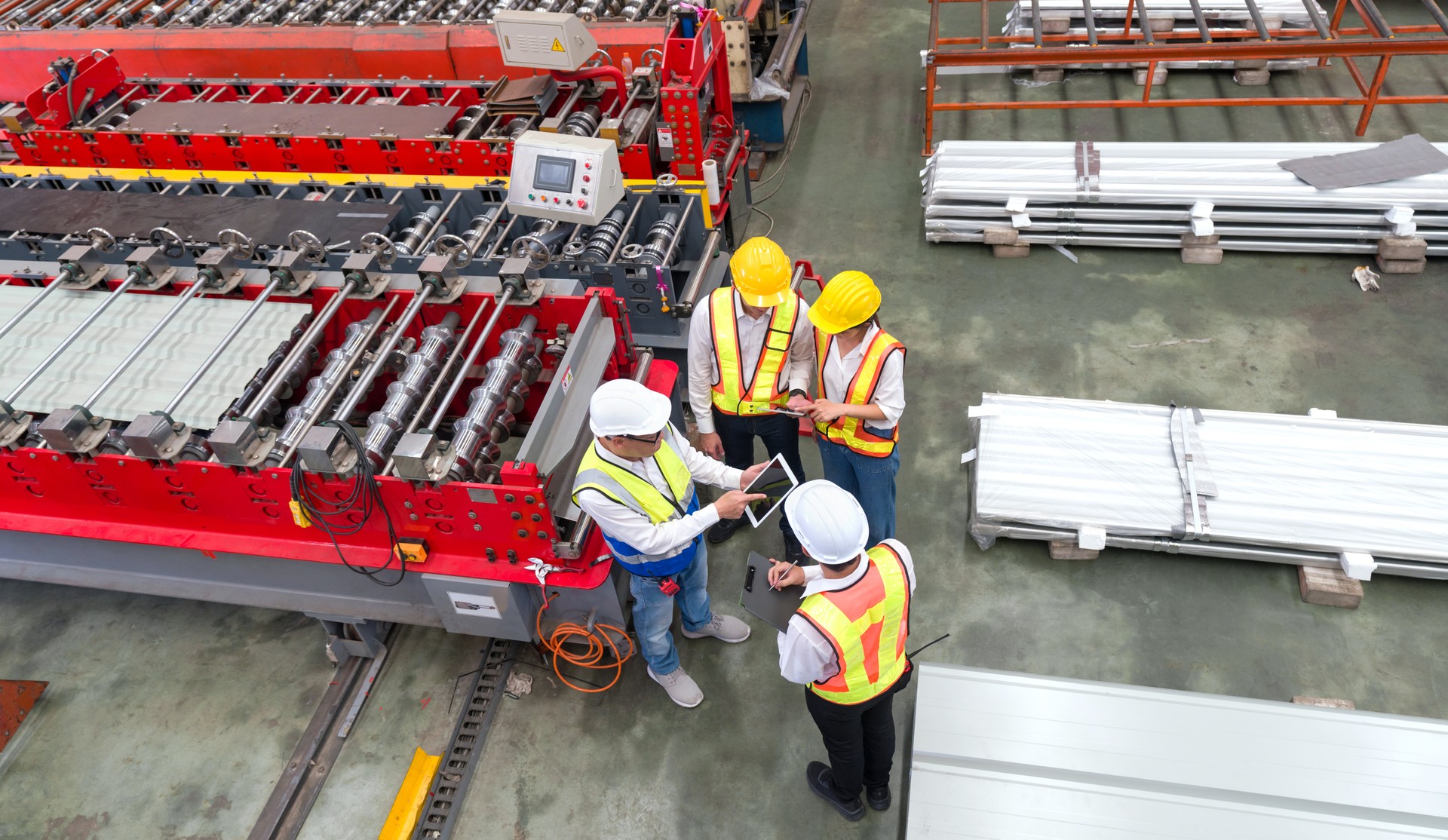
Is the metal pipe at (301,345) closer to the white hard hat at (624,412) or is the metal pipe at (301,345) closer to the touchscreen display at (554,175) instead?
the touchscreen display at (554,175)

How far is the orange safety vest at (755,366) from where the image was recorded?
3.68 m

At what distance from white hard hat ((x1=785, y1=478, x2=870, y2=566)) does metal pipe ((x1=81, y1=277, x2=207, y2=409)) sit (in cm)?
330

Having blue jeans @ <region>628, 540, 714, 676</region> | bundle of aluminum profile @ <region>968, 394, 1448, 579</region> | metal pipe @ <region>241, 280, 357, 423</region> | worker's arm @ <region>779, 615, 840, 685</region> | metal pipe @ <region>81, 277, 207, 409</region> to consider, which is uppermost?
metal pipe @ <region>81, 277, 207, 409</region>

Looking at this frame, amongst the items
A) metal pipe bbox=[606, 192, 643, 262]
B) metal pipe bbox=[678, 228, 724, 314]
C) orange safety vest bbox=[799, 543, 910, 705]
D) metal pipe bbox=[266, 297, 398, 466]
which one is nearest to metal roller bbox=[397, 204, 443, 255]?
metal pipe bbox=[266, 297, 398, 466]

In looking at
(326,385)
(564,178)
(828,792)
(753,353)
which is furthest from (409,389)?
(828,792)

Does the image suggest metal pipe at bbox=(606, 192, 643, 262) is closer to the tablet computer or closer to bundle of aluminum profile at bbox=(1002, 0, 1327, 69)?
the tablet computer

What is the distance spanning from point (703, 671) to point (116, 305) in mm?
3534

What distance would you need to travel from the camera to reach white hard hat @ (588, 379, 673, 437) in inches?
114

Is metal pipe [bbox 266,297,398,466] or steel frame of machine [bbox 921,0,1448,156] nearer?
metal pipe [bbox 266,297,398,466]

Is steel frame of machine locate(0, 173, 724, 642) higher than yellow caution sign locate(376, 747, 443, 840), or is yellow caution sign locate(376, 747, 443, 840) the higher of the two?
steel frame of machine locate(0, 173, 724, 642)

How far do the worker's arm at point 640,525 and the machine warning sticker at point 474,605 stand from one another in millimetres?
815

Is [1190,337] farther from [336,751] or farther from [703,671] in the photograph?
[336,751]

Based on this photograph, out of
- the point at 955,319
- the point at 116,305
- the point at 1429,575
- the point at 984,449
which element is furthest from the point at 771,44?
the point at 1429,575

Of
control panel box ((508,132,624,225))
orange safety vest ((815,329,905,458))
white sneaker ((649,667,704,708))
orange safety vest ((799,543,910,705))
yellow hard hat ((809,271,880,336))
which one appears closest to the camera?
orange safety vest ((799,543,910,705))
